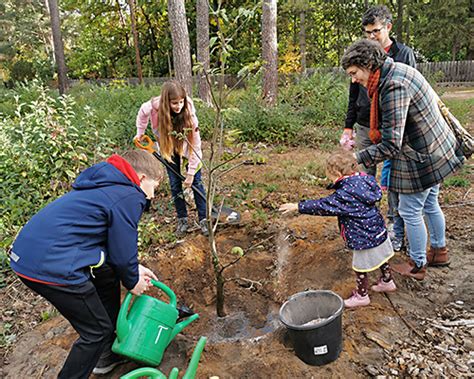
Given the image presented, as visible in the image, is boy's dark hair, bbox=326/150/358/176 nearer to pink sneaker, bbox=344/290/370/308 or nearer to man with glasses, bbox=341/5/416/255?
pink sneaker, bbox=344/290/370/308

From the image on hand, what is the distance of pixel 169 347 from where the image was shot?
2.67 m

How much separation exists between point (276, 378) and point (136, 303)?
884 mm

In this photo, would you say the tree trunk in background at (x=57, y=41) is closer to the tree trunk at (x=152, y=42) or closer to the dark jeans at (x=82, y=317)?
the tree trunk at (x=152, y=42)

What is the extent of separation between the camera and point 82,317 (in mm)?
2086

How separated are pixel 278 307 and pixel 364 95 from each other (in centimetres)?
196

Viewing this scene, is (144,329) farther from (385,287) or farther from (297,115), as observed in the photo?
(297,115)

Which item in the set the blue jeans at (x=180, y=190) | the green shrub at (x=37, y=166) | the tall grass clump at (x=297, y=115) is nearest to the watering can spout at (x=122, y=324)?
the blue jeans at (x=180, y=190)

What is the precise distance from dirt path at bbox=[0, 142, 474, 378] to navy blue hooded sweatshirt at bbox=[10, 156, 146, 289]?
90 cm

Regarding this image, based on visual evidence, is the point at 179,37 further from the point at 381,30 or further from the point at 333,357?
the point at 333,357

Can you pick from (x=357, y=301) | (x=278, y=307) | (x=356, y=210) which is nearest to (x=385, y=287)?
(x=357, y=301)

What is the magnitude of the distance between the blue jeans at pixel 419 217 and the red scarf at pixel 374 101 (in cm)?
46

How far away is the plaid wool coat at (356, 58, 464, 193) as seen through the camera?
2.61m

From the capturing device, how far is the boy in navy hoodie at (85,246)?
1.95m

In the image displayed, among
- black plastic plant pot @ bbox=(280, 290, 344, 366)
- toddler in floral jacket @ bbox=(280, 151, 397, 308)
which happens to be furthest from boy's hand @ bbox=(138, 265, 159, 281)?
toddler in floral jacket @ bbox=(280, 151, 397, 308)
